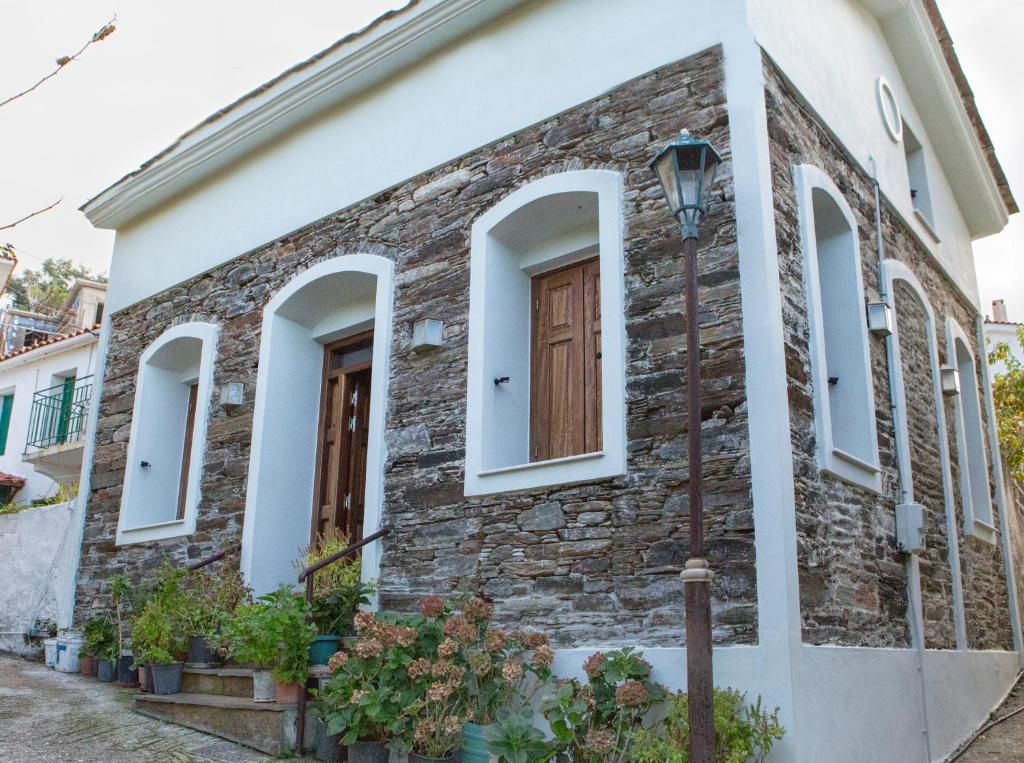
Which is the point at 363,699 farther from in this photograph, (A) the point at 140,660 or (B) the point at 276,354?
(B) the point at 276,354

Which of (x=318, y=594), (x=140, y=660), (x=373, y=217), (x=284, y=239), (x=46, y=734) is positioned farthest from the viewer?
(x=284, y=239)

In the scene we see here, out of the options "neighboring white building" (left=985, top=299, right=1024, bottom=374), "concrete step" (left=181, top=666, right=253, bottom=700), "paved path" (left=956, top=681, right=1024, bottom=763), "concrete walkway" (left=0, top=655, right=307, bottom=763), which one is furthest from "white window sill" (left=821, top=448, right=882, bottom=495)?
"neighboring white building" (left=985, top=299, right=1024, bottom=374)

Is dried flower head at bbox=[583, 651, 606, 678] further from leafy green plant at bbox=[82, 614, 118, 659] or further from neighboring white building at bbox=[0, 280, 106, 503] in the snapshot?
neighboring white building at bbox=[0, 280, 106, 503]

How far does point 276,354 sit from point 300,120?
209 centimetres

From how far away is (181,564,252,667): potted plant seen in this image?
658cm

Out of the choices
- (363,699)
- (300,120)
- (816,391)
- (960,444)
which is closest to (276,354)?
(300,120)

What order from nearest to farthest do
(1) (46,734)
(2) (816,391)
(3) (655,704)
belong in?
(3) (655,704), (2) (816,391), (1) (46,734)

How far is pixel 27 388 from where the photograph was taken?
1755cm

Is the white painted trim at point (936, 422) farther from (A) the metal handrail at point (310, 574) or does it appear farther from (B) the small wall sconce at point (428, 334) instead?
(A) the metal handrail at point (310, 574)

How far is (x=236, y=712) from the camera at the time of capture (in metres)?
5.65

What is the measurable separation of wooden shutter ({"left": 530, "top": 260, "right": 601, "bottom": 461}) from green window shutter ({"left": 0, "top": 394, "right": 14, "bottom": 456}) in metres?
14.9

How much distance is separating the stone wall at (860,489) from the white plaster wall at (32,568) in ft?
23.8

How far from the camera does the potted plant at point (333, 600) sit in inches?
229

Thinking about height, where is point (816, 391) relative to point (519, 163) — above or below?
below
